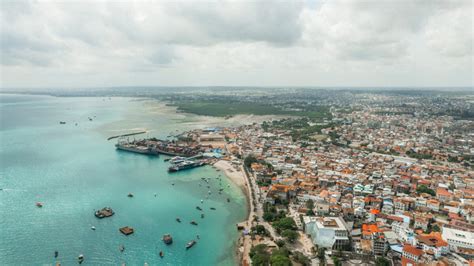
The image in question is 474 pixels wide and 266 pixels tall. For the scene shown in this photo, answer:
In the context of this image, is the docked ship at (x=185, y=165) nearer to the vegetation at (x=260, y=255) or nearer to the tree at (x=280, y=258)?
the vegetation at (x=260, y=255)

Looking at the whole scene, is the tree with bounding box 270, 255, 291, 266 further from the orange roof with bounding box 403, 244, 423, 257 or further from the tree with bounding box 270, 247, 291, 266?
the orange roof with bounding box 403, 244, 423, 257

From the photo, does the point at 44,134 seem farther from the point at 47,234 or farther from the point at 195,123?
the point at 47,234

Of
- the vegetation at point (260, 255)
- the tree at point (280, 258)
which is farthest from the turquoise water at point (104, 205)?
the tree at point (280, 258)

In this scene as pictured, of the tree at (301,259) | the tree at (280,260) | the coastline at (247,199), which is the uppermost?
the tree at (280,260)

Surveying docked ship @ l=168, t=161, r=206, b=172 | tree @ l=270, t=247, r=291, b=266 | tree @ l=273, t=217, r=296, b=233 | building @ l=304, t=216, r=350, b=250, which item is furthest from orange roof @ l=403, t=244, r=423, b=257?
docked ship @ l=168, t=161, r=206, b=172

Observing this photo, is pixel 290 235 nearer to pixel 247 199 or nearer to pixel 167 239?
pixel 247 199

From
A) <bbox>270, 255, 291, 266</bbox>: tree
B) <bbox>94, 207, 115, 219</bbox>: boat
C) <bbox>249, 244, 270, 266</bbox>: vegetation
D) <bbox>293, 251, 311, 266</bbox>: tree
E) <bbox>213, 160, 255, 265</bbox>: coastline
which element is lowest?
<bbox>213, 160, 255, 265</bbox>: coastline
